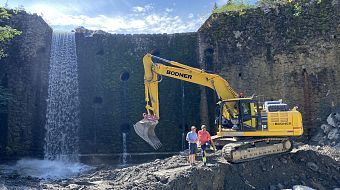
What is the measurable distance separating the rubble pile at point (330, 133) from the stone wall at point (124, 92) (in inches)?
210

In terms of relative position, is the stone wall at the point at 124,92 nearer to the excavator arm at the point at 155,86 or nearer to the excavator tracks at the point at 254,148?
the excavator arm at the point at 155,86

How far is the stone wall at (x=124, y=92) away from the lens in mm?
17516

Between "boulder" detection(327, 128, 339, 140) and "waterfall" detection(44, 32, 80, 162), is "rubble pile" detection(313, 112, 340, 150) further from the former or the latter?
"waterfall" detection(44, 32, 80, 162)

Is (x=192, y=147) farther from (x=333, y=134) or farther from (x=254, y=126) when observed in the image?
(x=333, y=134)

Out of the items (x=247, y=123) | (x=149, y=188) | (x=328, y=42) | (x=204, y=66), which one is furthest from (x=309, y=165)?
(x=204, y=66)

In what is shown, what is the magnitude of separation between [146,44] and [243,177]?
34.4 ft

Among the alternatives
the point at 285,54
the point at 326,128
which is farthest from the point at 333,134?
the point at 285,54

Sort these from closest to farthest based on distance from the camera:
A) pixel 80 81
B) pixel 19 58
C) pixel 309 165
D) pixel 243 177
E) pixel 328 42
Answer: pixel 243 177 → pixel 309 165 → pixel 328 42 → pixel 19 58 → pixel 80 81

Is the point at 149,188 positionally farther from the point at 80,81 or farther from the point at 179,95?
the point at 80,81

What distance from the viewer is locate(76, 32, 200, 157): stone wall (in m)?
17.5

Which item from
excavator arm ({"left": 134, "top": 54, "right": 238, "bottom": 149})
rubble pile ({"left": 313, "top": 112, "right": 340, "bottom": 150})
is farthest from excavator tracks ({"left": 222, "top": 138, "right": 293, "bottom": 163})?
rubble pile ({"left": 313, "top": 112, "right": 340, "bottom": 150})

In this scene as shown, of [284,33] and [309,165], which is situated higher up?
[284,33]

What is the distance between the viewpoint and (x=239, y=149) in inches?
403

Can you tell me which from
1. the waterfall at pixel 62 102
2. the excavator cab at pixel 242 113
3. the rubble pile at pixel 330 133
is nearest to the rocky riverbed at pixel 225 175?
the excavator cab at pixel 242 113
